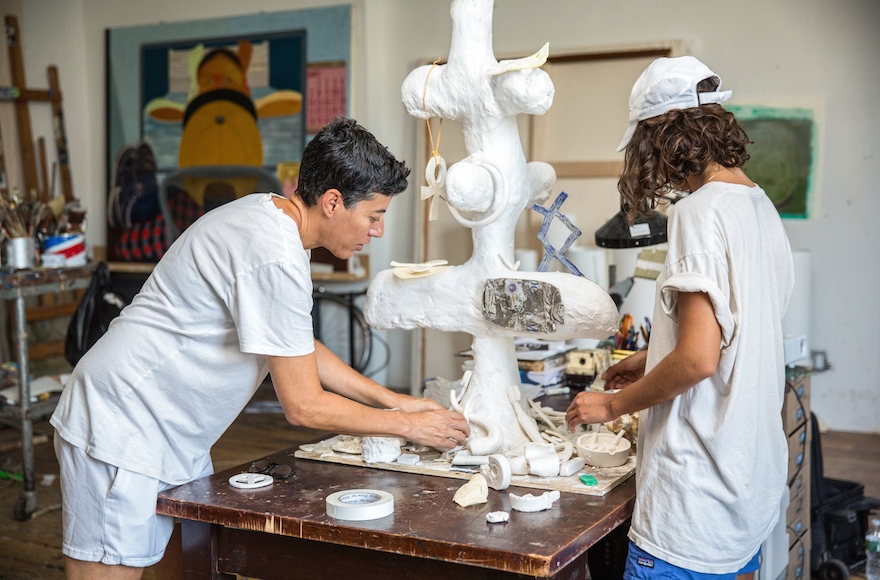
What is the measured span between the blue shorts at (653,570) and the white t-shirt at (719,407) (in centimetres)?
2

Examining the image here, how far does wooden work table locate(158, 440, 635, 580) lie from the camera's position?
4.67ft

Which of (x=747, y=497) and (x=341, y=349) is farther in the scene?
(x=341, y=349)

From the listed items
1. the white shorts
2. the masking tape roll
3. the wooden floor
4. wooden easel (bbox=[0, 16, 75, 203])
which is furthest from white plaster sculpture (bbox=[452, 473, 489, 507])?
wooden easel (bbox=[0, 16, 75, 203])

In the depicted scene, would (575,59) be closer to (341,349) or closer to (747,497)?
(341,349)

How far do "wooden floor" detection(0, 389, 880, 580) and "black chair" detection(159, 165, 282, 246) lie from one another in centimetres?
151

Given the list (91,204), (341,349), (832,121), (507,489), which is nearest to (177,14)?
(91,204)

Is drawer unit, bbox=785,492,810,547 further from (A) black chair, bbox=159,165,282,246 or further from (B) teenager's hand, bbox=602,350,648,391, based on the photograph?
(A) black chair, bbox=159,165,282,246

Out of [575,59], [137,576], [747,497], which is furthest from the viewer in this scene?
[575,59]

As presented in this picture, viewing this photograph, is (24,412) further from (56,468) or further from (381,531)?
(381,531)

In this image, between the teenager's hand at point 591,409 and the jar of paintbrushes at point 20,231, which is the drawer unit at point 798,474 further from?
the jar of paintbrushes at point 20,231

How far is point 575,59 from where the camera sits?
206 inches

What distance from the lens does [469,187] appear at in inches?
77.0

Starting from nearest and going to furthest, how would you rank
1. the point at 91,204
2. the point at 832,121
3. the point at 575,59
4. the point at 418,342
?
the point at 832,121 < the point at 575,59 < the point at 418,342 < the point at 91,204

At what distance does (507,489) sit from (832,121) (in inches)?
157
